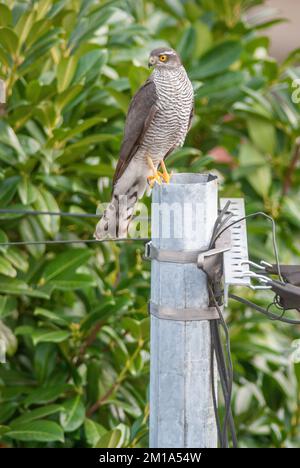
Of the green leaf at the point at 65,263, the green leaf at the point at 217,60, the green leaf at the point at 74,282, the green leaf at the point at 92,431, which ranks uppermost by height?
the green leaf at the point at 217,60

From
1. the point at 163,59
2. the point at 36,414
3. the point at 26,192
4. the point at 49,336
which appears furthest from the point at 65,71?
the point at 36,414

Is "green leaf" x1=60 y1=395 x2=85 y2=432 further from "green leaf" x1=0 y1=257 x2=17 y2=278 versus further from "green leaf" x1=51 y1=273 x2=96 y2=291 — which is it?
"green leaf" x1=0 y1=257 x2=17 y2=278

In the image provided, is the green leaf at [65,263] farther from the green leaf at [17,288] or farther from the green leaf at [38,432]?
the green leaf at [38,432]

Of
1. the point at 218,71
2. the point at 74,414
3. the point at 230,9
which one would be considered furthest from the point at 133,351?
the point at 230,9

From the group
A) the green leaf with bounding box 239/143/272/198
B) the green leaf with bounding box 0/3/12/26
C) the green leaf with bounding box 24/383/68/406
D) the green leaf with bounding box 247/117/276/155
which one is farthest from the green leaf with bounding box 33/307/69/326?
the green leaf with bounding box 247/117/276/155

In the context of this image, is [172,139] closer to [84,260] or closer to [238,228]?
[84,260]

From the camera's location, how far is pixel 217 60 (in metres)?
4.18

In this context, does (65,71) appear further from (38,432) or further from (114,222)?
(38,432)

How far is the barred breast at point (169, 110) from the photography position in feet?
10.3

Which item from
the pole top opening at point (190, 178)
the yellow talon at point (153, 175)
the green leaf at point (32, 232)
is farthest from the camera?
the green leaf at point (32, 232)

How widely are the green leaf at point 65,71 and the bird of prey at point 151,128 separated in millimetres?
354

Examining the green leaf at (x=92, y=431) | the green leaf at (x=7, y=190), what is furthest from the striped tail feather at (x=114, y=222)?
the green leaf at (x=92, y=431)

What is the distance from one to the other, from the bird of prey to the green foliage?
21cm

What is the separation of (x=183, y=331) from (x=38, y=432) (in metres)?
1.36
